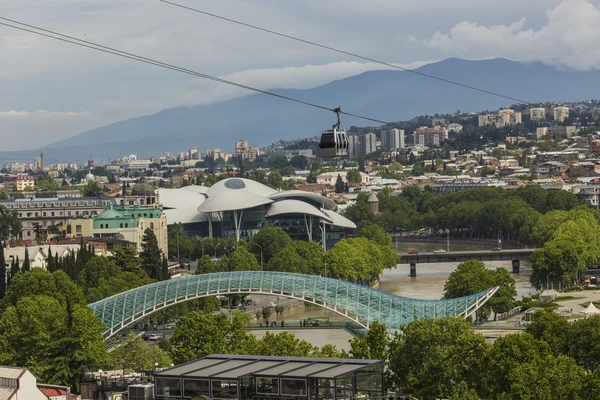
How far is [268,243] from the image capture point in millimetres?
86188

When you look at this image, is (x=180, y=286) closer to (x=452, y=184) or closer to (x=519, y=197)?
(x=519, y=197)

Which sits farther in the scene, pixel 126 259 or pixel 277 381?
pixel 126 259

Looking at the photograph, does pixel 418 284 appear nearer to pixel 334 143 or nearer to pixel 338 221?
pixel 338 221

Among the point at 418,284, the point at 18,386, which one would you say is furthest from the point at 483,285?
the point at 18,386

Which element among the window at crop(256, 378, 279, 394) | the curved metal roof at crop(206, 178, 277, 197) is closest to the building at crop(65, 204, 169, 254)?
the curved metal roof at crop(206, 178, 277, 197)

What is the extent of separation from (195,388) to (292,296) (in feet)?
95.8

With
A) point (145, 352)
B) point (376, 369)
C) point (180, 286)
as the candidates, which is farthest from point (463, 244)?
→ point (376, 369)

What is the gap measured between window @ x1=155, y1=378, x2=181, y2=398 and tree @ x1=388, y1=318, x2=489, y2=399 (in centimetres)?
Result: 1160

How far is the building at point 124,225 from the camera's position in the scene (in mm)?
81938

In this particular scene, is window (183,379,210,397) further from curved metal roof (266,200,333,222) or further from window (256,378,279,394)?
curved metal roof (266,200,333,222)

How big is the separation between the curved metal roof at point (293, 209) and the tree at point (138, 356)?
6129 cm

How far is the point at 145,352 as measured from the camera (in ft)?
130

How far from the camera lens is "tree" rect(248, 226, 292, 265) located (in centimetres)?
8491

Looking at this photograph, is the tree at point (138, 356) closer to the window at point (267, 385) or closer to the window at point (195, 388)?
the window at point (195, 388)
